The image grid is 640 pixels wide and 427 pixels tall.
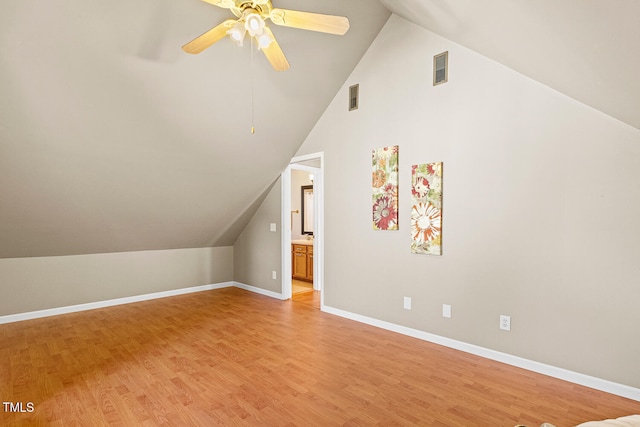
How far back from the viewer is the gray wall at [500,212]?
7.92 ft

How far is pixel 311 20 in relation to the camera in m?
2.17

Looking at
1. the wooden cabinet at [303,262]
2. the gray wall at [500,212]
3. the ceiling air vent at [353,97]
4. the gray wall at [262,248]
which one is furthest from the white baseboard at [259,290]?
the ceiling air vent at [353,97]

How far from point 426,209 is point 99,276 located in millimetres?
4612

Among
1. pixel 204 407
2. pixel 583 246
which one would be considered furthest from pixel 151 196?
pixel 583 246

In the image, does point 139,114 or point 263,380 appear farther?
point 139,114

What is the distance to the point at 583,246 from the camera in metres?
2.52

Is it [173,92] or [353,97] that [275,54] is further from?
[353,97]

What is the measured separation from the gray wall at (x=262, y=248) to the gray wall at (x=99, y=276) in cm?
43

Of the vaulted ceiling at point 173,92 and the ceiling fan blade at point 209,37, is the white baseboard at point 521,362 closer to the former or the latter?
the vaulted ceiling at point 173,92

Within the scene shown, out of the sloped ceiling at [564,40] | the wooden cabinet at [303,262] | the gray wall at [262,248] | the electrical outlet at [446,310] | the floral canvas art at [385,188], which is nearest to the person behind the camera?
the sloped ceiling at [564,40]

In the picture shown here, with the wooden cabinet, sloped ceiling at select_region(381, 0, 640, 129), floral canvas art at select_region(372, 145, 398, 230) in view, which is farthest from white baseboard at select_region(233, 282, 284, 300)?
sloped ceiling at select_region(381, 0, 640, 129)

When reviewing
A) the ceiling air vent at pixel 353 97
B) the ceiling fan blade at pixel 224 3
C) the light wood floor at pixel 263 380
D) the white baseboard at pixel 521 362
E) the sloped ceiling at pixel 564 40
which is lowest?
the light wood floor at pixel 263 380

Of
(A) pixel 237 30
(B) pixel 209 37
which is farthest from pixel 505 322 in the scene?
(B) pixel 209 37

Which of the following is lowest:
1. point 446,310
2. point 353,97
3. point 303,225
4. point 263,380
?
point 263,380
